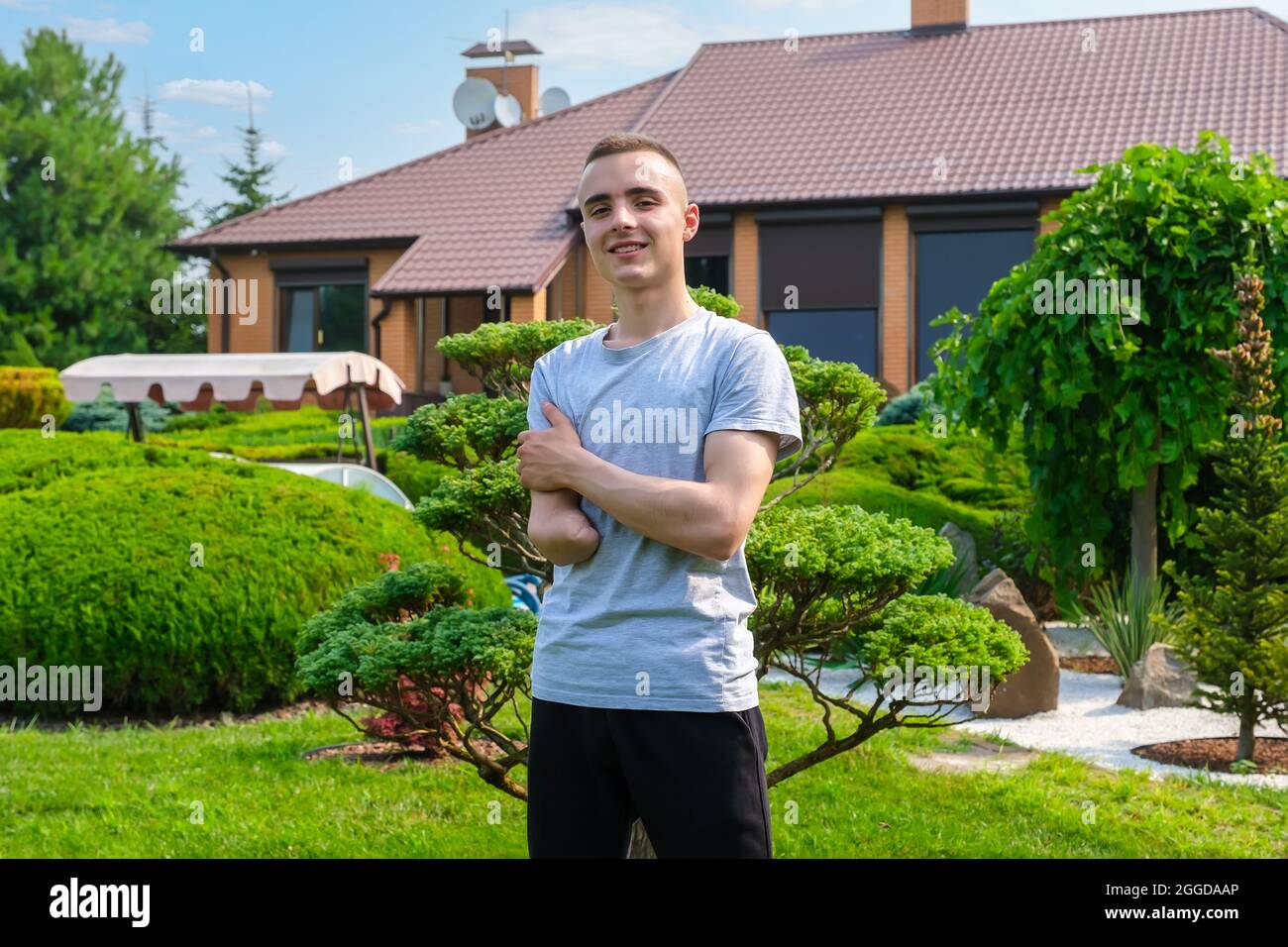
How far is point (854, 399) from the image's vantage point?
523cm

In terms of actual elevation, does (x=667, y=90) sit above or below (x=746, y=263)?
above

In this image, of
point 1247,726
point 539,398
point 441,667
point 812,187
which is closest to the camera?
point 539,398

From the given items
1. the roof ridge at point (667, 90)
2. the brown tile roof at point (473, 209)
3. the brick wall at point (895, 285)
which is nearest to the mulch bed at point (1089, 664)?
the brick wall at point (895, 285)

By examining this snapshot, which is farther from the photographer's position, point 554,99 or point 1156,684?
point 554,99

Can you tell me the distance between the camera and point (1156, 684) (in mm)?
7633

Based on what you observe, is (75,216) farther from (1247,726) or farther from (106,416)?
(1247,726)

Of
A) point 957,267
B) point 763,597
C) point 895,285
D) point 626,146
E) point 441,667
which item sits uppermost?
point 957,267

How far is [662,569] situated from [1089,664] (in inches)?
283

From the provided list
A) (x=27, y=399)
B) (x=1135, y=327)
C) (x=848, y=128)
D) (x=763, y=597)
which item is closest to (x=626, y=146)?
(x=763, y=597)

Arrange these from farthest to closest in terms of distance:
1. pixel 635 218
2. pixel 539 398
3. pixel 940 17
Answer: pixel 940 17 < pixel 539 398 < pixel 635 218

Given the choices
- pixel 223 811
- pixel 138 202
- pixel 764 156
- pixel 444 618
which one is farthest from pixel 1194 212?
pixel 138 202

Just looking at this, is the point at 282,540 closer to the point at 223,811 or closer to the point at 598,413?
the point at 223,811
